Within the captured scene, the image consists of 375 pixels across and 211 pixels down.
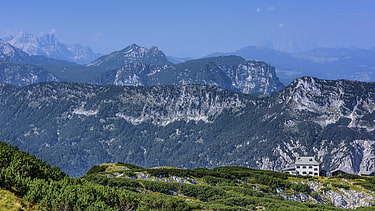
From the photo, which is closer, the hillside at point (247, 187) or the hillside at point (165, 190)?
the hillside at point (165, 190)

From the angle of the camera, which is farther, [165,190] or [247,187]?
[247,187]

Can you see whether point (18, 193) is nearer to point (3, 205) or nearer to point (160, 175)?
point (3, 205)

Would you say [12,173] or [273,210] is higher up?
[12,173]

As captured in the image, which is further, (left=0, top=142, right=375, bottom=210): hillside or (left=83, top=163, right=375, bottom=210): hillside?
(left=83, top=163, right=375, bottom=210): hillside

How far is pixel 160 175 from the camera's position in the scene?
14900 centimetres

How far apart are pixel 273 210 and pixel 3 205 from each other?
60.1 meters

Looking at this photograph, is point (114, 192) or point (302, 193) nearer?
point (114, 192)

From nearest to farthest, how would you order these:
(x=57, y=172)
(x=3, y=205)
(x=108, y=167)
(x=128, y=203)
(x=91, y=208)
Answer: (x=3, y=205) → (x=91, y=208) → (x=128, y=203) → (x=57, y=172) → (x=108, y=167)

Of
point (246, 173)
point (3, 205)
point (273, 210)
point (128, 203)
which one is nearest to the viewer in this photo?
point (3, 205)

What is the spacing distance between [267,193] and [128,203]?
6841 cm

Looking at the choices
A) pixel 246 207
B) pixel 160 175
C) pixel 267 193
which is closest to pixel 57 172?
pixel 246 207

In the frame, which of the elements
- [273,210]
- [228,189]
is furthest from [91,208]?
[228,189]

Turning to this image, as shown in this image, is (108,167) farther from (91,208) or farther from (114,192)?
(91,208)

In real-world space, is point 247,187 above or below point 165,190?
below
